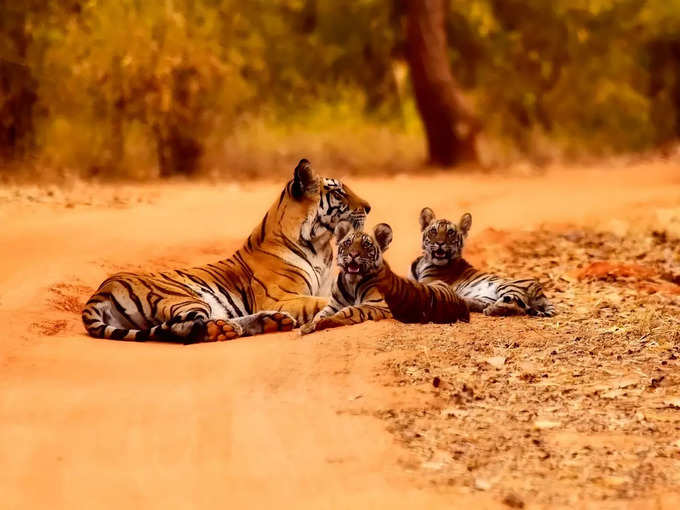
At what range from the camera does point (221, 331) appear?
8.01 m

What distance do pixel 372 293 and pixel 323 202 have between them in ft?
3.26

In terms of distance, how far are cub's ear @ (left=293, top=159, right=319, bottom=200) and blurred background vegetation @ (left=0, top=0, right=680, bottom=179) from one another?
893cm

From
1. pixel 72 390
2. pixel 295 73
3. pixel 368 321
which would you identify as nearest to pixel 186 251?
pixel 368 321

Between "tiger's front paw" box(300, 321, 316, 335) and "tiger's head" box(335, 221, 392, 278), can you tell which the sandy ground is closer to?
"tiger's front paw" box(300, 321, 316, 335)

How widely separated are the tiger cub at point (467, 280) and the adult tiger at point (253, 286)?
22.4 inches

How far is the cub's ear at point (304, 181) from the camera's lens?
873 cm

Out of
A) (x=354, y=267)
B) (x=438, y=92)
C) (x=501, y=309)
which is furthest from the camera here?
(x=438, y=92)

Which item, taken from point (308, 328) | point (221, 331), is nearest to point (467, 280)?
point (308, 328)

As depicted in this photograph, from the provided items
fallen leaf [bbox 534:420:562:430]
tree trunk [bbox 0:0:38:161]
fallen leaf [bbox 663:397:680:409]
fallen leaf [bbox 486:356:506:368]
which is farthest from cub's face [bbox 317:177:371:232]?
tree trunk [bbox 0:0:38:161]

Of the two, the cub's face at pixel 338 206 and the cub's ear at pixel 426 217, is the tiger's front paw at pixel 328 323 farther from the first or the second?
the cub's ear at pixel 426 217

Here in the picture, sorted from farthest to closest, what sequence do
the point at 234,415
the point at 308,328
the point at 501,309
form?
the point at 501,309 < the point at 308,328 < the point at 234,415

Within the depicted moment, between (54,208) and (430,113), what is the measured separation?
10.2 meters

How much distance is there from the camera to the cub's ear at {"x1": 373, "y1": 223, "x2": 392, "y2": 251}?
26.8ft

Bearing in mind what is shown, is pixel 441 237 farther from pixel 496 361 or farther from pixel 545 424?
pixel 545 424
